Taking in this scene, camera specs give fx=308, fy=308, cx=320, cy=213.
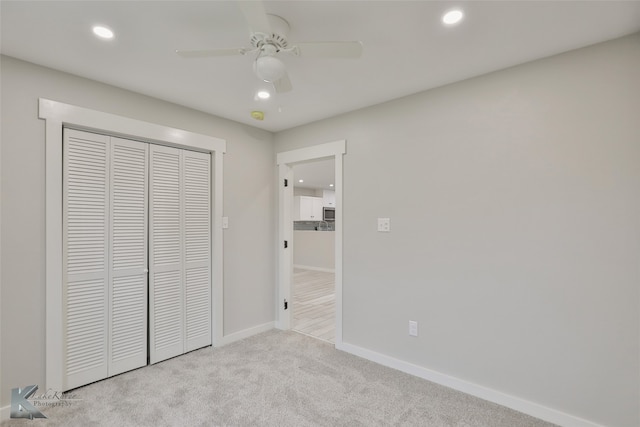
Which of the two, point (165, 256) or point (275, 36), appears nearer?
A: point (275, 36)

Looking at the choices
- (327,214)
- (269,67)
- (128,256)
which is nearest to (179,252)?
(128,256)

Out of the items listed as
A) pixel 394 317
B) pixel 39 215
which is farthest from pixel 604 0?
pixel 39 215

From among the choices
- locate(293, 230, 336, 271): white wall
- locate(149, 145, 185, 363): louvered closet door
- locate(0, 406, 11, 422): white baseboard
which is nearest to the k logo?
locate(0, 406, 11, 422): white baseboard

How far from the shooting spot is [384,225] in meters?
2.78

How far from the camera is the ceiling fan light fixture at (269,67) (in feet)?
5.08

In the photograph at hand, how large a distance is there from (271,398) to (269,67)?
219 cm

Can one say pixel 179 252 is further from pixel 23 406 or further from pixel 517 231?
pixel 517 231

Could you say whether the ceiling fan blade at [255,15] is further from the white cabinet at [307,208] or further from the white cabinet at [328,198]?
the white cabinet at [328,198]

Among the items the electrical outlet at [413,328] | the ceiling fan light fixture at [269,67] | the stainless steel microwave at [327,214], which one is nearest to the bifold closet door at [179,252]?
the ceiling fan light fixture at [269,67]

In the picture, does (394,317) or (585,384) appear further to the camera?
(394,317)

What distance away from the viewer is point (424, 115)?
2566mm

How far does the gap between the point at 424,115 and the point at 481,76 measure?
1.56 feet

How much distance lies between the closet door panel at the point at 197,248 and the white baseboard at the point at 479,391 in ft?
4.90

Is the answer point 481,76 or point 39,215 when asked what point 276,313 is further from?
point 481,76
